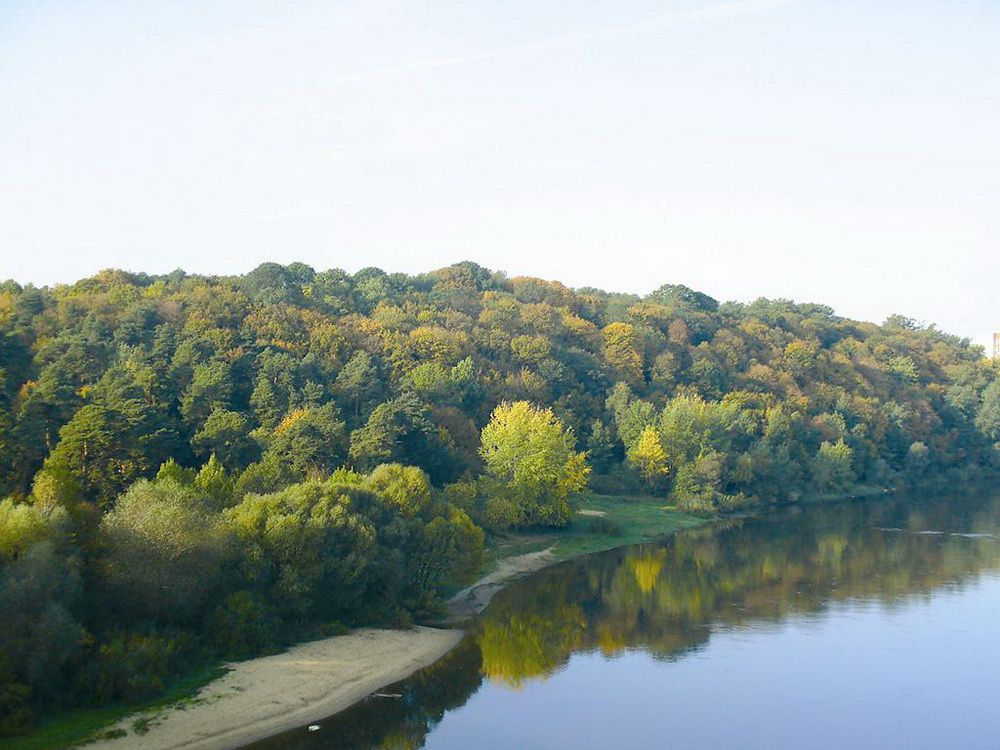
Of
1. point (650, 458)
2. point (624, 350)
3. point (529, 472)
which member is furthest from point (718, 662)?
point (624, 350)

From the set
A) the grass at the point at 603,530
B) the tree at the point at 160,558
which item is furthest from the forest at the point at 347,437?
the grass at the point at 603,530

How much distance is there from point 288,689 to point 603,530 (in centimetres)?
3616

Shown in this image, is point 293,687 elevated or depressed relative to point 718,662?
elevated

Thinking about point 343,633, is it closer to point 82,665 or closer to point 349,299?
point 82,665

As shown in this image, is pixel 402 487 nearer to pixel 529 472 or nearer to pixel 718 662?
pixel 718 662

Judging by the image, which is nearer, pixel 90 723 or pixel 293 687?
pixel 90 723

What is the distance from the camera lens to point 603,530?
6612cm

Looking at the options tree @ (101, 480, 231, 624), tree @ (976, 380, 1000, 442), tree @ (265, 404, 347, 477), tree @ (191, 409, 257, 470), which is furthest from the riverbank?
tree @ (976, 380, 1000, 442)

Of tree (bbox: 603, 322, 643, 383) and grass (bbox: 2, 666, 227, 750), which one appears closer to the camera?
grass (bbox: 2, 666, 227, 750)

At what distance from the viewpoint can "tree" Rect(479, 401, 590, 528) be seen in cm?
6131

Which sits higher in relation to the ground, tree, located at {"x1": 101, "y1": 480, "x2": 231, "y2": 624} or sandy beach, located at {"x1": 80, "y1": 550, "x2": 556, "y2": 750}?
tree, located at {"x1": 101, "y1": 480, "x2": 231, "y2": 624}

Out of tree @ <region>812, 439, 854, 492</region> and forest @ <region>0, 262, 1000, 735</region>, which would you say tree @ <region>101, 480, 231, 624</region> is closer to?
forest @ <region>0, 262, 1000, 735</region>

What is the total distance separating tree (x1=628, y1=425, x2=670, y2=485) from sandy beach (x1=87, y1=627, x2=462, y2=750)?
41097mm

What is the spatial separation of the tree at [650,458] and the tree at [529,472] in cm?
1483
